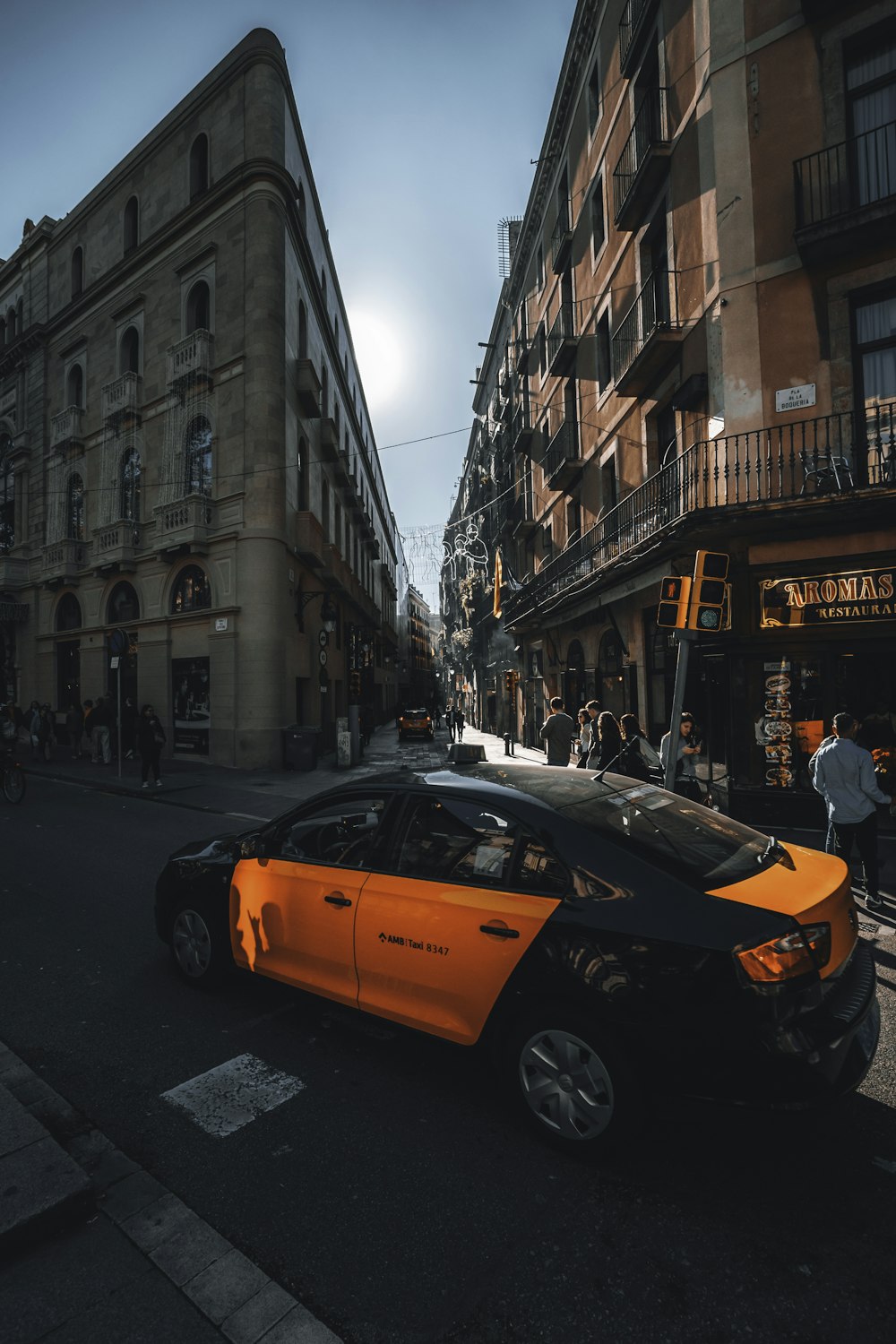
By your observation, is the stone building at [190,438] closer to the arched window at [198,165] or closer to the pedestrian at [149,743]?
the arched window at [198,165]

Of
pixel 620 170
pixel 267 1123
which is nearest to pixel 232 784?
pixel 267 1123

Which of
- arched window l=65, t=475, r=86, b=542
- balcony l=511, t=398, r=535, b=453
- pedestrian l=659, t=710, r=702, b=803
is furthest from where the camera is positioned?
balcony l=511, t=398, r=535, b=453

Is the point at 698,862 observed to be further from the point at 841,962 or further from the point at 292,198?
the point at 292,198

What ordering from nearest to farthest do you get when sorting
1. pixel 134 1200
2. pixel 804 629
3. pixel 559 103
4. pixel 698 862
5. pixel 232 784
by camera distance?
pixel 134 1200 → pixel 698 862 → pixel 804 629 → pixel 232 784 → pixel 559 103

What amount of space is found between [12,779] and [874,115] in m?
18.6

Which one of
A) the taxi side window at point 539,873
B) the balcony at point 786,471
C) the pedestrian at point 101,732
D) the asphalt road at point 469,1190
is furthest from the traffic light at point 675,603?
the pedestrian at point 101,732

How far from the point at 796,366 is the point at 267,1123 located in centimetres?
1214

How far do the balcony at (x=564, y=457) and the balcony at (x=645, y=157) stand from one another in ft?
19.6

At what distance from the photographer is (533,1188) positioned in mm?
2533

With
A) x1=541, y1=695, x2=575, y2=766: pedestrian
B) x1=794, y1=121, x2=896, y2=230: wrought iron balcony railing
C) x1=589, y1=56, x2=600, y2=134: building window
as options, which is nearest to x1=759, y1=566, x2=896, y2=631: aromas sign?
x1=541, y1=695, x2=575, y2=766: pedestrian

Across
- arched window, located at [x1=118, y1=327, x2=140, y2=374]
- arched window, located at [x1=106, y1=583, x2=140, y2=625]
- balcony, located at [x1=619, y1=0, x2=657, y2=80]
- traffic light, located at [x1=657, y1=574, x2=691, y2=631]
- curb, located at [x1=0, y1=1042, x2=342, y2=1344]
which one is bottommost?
curb, located at [x1=0, y1=1042, x2=342, y2=1344]

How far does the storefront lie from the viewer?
9.80 meters

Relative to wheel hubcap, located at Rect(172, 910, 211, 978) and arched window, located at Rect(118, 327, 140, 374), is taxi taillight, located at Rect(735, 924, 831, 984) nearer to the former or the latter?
wheel hubcap, located at Rect(172, 910, 211, 978)

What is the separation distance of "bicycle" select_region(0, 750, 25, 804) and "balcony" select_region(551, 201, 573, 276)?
20.6m
